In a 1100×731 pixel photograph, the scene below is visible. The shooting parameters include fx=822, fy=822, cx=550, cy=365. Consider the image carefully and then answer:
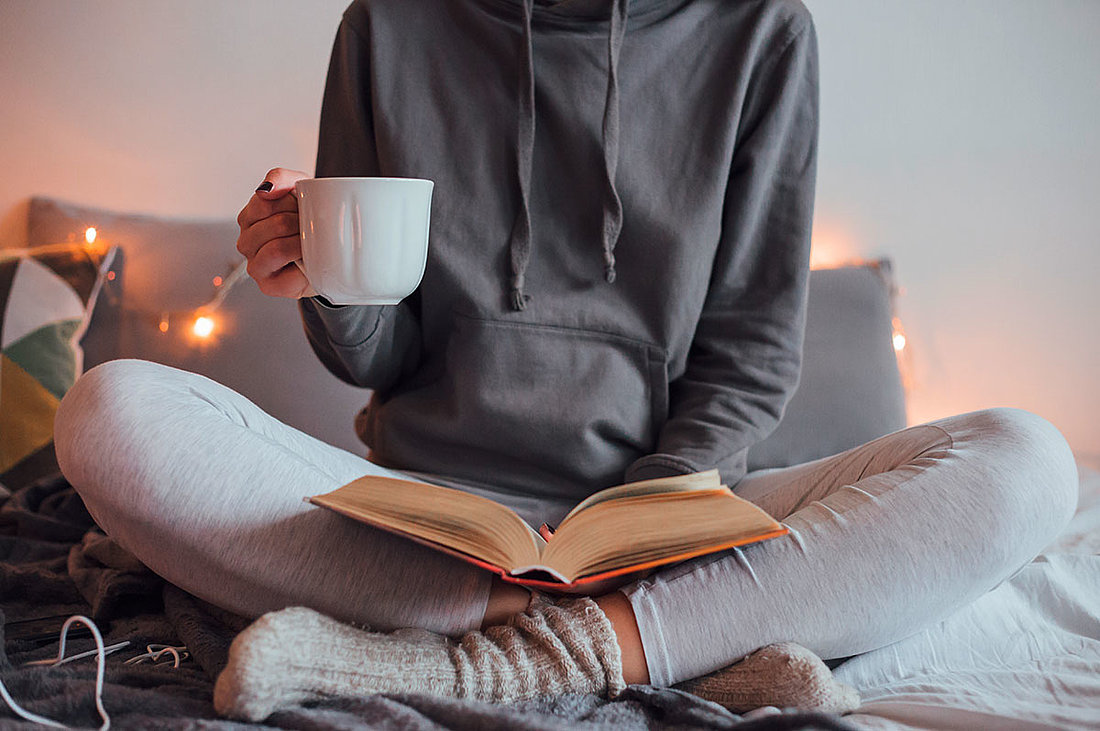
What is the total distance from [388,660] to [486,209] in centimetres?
58

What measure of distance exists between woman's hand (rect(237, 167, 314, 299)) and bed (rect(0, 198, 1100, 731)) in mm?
343

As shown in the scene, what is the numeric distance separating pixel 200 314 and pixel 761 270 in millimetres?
979

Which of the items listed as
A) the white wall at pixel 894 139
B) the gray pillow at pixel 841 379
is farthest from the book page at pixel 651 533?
the white wall at pixel 894 139

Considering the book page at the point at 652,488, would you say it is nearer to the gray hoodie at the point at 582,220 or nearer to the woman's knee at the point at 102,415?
the gray hoodie at the point at 582,220

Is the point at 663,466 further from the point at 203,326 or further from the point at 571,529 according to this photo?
the point at 203,326

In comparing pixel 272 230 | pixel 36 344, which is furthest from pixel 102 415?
pixel 36 344

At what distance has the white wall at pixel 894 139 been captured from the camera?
1636 millimetres

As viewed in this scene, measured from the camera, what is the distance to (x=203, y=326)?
145 centimetres

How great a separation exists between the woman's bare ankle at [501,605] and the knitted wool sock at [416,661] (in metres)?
0.03

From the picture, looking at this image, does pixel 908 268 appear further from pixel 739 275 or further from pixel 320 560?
pixel 320 560

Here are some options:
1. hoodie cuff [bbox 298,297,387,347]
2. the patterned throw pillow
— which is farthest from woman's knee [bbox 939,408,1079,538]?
the patterned throw pillow

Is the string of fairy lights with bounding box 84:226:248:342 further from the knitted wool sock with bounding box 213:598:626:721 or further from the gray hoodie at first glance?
the knitted wool sock with bounding box 213:598:626:721

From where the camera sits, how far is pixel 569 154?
3.44 feet

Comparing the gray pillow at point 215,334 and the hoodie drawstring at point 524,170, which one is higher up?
the hoodie drawstring at point 524,170
